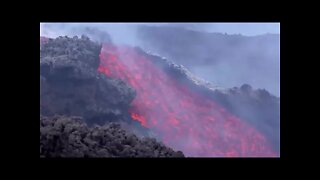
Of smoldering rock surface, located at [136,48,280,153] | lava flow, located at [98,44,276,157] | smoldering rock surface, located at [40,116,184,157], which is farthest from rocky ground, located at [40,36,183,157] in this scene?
smoldering rock surface, located at [136,48,280,153]

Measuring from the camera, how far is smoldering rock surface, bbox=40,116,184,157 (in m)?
3.81

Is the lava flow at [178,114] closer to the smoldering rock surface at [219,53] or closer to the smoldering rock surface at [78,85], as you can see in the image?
the smoldering rock surface at [78,85]

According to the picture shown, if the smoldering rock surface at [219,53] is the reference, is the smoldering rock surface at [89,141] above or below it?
below

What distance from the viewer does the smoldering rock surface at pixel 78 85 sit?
4184 mm

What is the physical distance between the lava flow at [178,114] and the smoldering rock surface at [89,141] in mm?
225

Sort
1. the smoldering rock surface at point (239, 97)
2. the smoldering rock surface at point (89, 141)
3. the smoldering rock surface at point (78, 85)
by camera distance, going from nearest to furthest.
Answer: the smoldering rock surface at point (89, 141)
the smoldering rock surface at point (78, 85)
the smoldering rock surface at point (239, 97)

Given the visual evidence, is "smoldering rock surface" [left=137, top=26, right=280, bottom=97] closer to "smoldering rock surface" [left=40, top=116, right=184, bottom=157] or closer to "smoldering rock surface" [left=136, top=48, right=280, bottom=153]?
"smoldering rock surface" [left=136, top=48, right=280, bottom=153]

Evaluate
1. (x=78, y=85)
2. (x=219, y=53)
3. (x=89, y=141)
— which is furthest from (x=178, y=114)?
(x=78, y=85)

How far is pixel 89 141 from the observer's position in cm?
395

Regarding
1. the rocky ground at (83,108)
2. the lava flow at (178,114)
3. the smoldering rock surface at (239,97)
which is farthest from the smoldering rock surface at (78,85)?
the smoldering rock surface at (239,97)

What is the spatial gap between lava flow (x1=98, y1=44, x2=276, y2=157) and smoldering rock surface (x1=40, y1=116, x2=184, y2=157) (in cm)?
23
